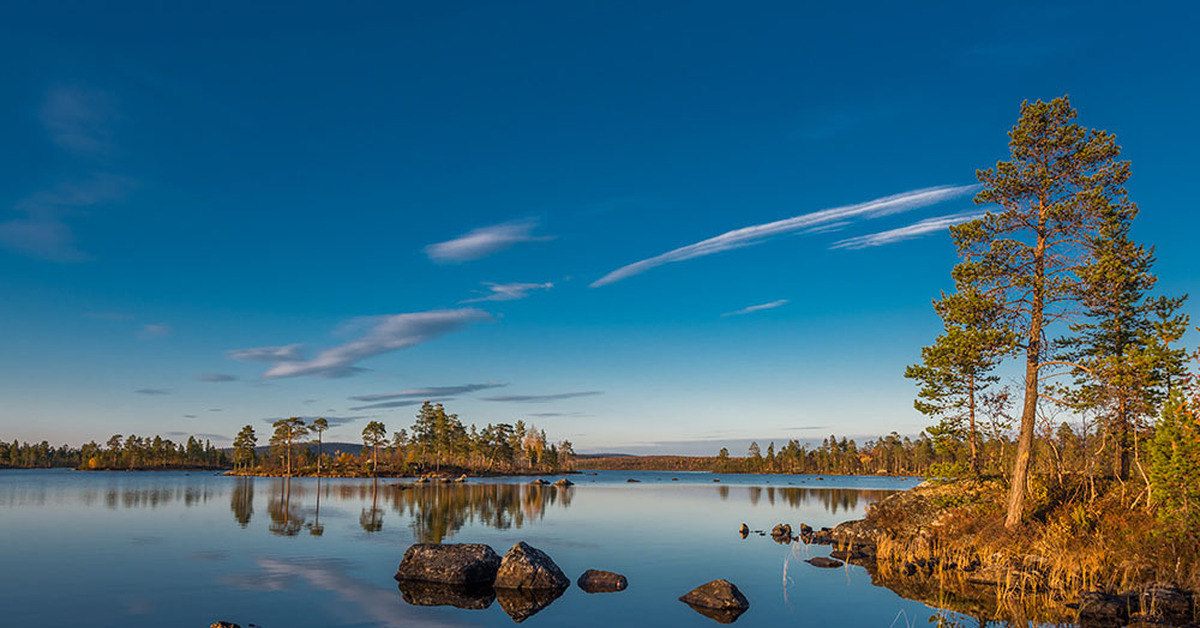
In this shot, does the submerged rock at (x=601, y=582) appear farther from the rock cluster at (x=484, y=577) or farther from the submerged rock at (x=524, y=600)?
the submerged rock at (x=524, y=600)

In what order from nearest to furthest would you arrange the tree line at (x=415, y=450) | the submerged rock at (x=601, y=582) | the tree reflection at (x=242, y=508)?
1. the submerged rock at (x=601, y=582)
2. the tree reflection at (x=242, y=508)
3. the tree line at (x=415, y=450)

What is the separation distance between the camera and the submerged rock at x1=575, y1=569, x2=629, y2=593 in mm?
Answer: 24594

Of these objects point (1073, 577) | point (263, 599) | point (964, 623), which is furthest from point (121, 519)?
point (1073, 577)

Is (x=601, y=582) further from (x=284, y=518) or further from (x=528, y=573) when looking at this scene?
(x=284, y=518)

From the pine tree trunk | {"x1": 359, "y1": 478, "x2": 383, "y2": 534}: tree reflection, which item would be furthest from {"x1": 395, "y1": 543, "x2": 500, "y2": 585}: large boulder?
the pine tree trunk

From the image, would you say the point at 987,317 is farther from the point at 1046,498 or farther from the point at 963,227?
the point at 1046,498

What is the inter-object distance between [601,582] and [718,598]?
5003mm

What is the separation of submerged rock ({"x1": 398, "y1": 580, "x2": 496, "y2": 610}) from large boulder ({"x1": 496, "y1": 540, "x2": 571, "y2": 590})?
0.74 metres

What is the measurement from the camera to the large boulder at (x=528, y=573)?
24.4 m

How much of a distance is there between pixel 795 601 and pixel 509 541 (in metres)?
19.3

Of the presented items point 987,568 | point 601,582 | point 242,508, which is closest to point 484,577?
point 601,582

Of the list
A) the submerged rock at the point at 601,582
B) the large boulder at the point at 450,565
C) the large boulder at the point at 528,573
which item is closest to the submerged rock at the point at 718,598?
the submerged rock at the point at 601,582

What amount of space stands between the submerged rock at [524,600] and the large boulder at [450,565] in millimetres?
1383

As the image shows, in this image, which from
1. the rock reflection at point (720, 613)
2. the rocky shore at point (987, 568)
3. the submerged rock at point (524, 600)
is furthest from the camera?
the submerged rock at point (524, 600)
